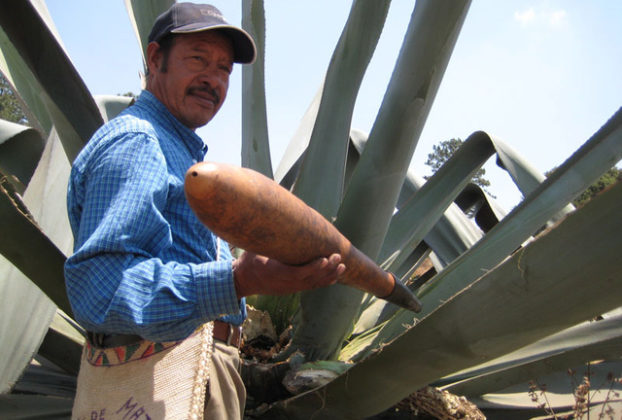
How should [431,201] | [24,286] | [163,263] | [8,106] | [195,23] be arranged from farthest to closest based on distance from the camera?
1. [8,106]
2. [431,201]
3. [24,286]
4. [195,23]
5. [163,263]

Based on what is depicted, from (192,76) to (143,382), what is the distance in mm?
650

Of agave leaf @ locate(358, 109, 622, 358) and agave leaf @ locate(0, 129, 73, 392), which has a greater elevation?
agave leaf @ locate(0, 129, 73, 392)

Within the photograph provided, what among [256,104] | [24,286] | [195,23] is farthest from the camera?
[256,104]

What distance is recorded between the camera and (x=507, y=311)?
3.61ft

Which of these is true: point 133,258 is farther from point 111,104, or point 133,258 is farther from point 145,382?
point 111,104

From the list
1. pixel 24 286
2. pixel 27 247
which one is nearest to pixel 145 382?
pixel 27 247

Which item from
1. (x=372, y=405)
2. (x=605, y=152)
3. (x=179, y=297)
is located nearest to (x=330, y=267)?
(x=179, y=297)

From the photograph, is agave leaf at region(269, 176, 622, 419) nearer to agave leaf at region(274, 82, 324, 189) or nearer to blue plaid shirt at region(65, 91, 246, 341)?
blue plaid shirt at region(65, 91, 246, 341)

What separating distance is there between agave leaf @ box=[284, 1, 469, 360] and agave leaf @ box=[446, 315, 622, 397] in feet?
1.35

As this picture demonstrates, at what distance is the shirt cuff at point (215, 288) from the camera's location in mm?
961

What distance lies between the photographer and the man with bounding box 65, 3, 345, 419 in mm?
946

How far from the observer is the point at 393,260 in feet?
7.08

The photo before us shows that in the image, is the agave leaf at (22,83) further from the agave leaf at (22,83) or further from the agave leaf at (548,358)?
the agave leaf at (548,358)

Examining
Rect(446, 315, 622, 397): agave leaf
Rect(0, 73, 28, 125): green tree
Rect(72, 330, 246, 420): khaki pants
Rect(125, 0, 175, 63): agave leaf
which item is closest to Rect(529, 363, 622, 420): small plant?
Rect(446, 315, 622, 397): agave leaf
